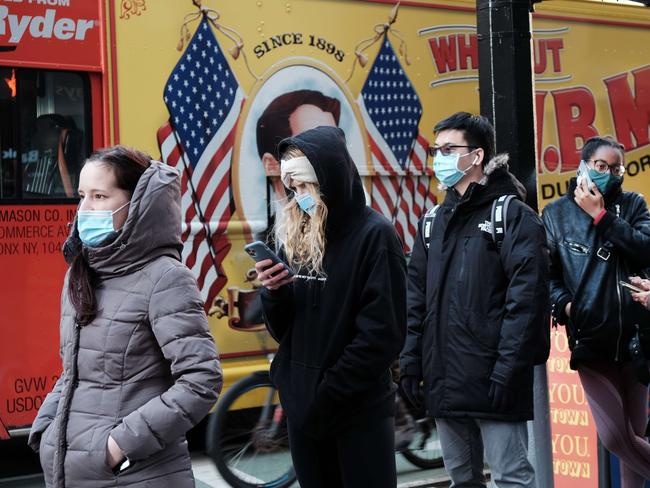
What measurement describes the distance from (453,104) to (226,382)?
2.95m

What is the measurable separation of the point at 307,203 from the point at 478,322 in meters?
0.96

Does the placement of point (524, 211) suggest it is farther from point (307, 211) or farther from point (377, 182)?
point (377, 182)

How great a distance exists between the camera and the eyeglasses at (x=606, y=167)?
5.20 m

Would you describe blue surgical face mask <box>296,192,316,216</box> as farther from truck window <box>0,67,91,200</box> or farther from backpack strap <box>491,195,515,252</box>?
truck window <box>0,67,91,200</box>

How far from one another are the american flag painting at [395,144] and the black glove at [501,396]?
3818mm

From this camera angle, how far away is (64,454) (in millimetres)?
3051

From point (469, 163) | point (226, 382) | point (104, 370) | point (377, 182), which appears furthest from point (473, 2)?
point (104, 370)

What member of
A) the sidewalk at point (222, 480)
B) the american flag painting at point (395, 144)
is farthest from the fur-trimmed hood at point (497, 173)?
the american flag painting at point (395, 144)

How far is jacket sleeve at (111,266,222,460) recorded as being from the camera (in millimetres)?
2953

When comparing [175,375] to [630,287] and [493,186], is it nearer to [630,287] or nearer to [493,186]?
[493,186]

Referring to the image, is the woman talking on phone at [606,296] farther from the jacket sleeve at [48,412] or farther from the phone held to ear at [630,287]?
the jacket sleeve at [48,412]

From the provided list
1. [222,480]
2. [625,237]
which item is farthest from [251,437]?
[625,237]

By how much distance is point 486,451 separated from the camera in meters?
4.12

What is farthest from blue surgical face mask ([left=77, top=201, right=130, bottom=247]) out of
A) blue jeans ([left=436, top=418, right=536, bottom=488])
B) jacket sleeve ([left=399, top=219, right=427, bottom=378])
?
blue jeans ([left=436, top=418, right=536, bottom=488])
